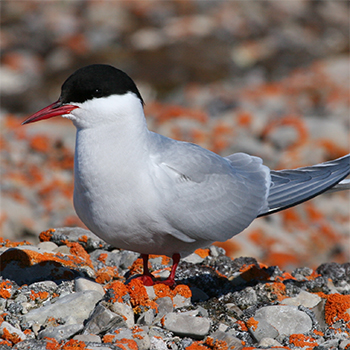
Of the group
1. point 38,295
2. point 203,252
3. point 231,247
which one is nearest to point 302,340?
point 203,252

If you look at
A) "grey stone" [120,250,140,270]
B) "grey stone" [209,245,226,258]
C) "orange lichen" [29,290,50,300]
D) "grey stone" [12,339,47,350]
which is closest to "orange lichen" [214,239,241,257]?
"grey stone" [209,245,226,258]

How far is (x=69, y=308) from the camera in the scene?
363 centimetres

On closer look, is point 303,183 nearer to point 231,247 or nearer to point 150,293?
point 150,293

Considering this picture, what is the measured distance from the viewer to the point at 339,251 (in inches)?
310

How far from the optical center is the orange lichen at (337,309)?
394 centimetres

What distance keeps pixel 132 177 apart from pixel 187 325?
3.41 feet

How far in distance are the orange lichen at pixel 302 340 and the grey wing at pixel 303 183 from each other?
1.06 m

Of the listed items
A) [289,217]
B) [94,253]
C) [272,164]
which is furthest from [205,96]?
[94,253]

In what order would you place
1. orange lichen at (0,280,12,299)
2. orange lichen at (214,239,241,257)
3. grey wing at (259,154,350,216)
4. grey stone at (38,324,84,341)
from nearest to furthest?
grey stone at (38,324,84,341)
orange lichen at (0,280,12,299)
grey wing at (259,154,350,216)
orange lichen at (214,239,241,257)

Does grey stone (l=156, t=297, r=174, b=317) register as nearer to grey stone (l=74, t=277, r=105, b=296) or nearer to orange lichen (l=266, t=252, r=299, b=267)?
grey stone (l=74, t=277, r=105, b=296)

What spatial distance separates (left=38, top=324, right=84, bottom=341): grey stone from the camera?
3377 millimetres

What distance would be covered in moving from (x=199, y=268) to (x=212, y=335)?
107 cm

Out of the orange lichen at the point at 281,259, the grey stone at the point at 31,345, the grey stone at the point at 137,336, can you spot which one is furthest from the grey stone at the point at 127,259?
the orange lichen at the point at 281,259

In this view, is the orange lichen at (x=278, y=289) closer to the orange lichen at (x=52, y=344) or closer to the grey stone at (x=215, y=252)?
the grey stone at (x=215, y=252)
